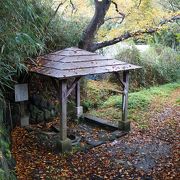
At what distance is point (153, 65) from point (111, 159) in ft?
26.3

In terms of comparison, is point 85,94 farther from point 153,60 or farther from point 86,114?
point 153,60

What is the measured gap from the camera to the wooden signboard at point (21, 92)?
21.2 ft

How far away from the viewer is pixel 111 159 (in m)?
5.52

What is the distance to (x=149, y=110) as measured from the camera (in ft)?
29.8

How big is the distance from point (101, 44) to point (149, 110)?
2731mm

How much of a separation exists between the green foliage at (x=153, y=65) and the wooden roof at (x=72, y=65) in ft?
18.2

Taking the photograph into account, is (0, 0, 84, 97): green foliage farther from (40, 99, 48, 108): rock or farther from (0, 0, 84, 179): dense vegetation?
(40, 99, 48, 108): rock

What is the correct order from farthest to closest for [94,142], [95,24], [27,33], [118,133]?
1. [95,24]
2. [118,133]
3. [94,142]
4. [27,33]

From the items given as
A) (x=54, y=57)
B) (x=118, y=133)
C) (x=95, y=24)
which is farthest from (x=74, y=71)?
(x=95, y=24)

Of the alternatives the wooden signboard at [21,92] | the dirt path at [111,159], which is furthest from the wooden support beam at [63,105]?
the wooden signboard at [21,92]

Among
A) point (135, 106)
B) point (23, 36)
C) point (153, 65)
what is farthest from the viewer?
point (153, 65)

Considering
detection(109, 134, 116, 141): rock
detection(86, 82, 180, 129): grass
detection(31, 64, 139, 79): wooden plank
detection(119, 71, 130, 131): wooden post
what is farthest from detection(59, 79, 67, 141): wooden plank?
detection(86, 82, 180, 129): grass

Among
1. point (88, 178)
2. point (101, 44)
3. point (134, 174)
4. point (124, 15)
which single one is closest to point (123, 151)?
point (134, 174)

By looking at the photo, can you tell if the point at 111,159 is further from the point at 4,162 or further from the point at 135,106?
the point at 135,106
